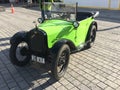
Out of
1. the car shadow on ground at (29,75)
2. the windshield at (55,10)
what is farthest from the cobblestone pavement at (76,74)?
the windshield at (55,10)

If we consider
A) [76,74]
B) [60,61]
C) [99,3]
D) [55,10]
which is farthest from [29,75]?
[99,3]

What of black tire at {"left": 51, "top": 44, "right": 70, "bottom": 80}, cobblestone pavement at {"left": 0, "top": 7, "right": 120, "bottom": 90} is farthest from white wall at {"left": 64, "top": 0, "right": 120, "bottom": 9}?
black tire at {"left": 51, "top": 44, "right": 70, "bottom": 80}

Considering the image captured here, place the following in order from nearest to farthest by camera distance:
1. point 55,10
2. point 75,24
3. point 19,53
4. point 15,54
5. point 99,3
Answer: point 15,54
point 75,24
point 19,53
point 55,10
point 99,3

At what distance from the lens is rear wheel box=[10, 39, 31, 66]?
13.6ft

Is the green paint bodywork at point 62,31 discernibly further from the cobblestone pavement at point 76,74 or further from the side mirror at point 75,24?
the cobblestone pavement at point 76,74

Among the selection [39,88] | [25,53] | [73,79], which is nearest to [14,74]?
[25,53]

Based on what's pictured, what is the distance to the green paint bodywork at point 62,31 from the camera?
3885 mm

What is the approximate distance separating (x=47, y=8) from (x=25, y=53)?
58.8 inches

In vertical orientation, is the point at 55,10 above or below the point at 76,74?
above

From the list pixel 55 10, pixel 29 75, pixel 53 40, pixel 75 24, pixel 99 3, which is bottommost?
pixel 29 75

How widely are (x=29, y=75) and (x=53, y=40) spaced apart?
1.07m

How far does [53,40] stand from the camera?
12.8 feet

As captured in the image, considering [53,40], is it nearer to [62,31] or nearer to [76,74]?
[62,31]

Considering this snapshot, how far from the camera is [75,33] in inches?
177
